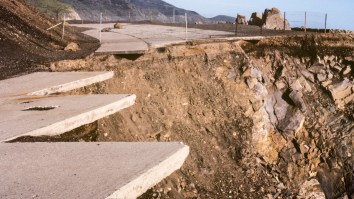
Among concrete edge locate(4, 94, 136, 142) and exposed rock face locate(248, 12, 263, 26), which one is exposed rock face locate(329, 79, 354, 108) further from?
exposed rock face locate(248, 12, 263, 26)

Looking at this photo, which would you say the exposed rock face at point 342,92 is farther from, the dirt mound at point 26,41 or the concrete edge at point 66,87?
the concrete edge at point 66,87

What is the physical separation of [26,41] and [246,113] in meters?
8.06

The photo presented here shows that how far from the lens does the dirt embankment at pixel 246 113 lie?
10147 mm

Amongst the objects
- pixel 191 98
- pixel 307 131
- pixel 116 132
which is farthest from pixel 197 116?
pixel 307 131

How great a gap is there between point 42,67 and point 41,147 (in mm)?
6403

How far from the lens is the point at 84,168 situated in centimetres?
304

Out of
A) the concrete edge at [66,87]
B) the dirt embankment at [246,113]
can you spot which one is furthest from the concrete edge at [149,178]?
the dirt embankment at [246,113]

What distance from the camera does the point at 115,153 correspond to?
11.1ft

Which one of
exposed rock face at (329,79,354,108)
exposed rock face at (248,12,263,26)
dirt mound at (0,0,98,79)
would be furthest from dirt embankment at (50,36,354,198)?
exposed rock face at (248,12,263,26)

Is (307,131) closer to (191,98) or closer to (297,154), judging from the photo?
(297,154)

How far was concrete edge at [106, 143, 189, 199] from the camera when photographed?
8.59 ft

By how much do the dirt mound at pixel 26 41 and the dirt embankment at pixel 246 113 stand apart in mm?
1017

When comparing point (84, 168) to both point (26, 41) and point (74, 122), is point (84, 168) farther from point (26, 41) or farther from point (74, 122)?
point (26, 41)

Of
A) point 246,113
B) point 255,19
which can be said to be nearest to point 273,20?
point 255,19
